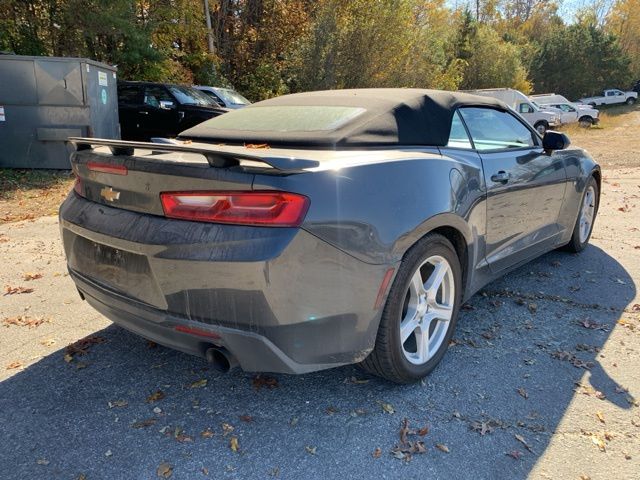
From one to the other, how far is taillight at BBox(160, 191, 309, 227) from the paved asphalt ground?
998 millimetres

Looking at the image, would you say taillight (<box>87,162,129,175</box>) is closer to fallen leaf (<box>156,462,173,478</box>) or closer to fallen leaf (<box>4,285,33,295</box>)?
fallen leaf (<box>156,462,173,478</box>)

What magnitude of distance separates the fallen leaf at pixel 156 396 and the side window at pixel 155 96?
10.7 m

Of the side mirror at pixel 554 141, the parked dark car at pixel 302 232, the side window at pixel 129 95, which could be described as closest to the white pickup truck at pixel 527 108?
the side window at pixel 129 95

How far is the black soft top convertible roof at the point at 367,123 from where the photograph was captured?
2754 mm

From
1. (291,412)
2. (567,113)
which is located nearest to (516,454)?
(291,412)

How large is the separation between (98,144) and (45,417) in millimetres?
1349

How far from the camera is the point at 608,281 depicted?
14.2 ft

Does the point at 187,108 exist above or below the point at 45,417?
above

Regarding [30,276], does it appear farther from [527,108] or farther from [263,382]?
[527,108]

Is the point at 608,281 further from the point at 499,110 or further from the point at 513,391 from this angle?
the point at 513,391

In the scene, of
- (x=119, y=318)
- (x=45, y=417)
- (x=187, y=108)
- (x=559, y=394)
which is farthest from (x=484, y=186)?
(x=187, y=108)

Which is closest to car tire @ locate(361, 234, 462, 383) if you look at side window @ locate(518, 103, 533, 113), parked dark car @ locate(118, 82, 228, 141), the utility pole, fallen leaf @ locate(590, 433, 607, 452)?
fallen leaf @ locate(590, 433, 607, 452)

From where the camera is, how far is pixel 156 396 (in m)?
2.60

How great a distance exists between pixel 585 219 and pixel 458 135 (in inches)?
98.0
